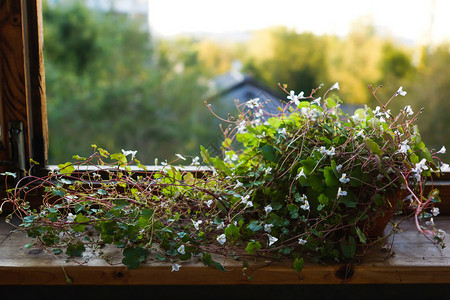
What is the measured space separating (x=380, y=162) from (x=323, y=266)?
28 cm

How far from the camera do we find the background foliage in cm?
791

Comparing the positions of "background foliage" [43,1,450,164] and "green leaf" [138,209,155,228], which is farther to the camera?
"background foliage" [43,1,450,164]

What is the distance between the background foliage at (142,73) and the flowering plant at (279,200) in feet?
20.8

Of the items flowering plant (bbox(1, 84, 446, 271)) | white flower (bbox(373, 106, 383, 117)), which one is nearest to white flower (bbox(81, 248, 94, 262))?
flowering plant (bbox(1, 84, 446, 271))

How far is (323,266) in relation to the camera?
3.38 ft

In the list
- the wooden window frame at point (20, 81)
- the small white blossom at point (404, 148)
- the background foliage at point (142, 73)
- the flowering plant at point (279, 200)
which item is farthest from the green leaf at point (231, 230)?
the background foliage at point (142, 73)

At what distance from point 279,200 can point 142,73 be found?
8.51m

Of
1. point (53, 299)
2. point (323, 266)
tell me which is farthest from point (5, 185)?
point (323, 266)

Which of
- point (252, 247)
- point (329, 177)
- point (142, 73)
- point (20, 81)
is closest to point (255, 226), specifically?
point (252, 247)

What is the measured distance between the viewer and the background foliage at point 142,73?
791 centimetres

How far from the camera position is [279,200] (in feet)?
3.66

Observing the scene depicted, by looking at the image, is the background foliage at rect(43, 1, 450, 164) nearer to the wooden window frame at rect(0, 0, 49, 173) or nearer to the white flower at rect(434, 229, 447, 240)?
the wooden window frame at rect(0, 0, 49, 173)

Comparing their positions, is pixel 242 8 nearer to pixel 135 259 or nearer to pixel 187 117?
pixel 187 117

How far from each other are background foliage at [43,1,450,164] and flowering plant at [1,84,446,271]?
20.8 ft
